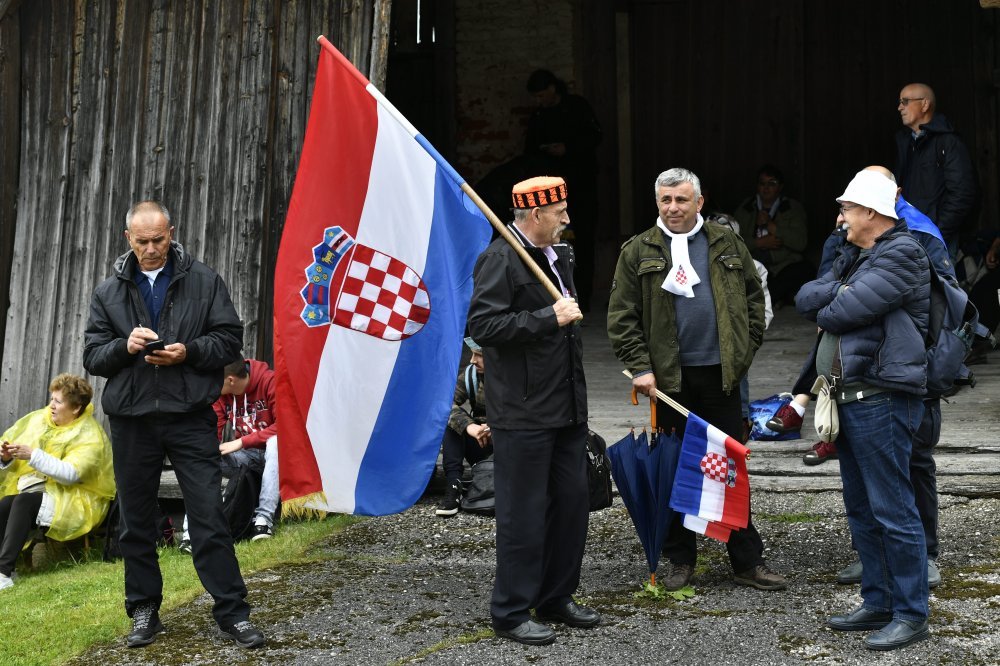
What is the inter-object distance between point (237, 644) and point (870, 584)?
102 inches

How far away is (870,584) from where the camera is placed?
513cm

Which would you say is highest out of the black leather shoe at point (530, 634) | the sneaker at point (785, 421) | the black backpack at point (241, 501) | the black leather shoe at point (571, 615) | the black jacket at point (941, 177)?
the black jacket at point (941, 177)

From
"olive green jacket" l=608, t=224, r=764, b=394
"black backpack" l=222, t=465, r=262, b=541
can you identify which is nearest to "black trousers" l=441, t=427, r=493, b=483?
"black backpack" l=222, t=465, r=262, b=541

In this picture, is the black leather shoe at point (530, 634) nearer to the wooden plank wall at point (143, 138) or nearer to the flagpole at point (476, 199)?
the flagpole at point (476, 199)

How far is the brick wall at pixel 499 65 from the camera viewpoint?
1154 cm

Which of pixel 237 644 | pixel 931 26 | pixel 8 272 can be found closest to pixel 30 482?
pixel 8 272

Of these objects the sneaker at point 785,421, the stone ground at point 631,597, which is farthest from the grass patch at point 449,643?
the sneaker at point 785,421

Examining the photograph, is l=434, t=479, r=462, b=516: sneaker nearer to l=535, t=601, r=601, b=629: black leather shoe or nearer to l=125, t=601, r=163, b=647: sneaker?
l=535, t=601, r=601, b=629: black leather shoe

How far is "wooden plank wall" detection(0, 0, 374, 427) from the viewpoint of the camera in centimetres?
771

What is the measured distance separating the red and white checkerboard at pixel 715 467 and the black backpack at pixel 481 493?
1.80 metres

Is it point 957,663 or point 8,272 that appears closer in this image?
point 957,663

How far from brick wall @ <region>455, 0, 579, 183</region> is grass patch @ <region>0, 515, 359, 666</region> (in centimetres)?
545

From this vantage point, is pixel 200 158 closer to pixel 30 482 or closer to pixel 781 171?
pixel 30 482

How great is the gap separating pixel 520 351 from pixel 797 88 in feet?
23.2
